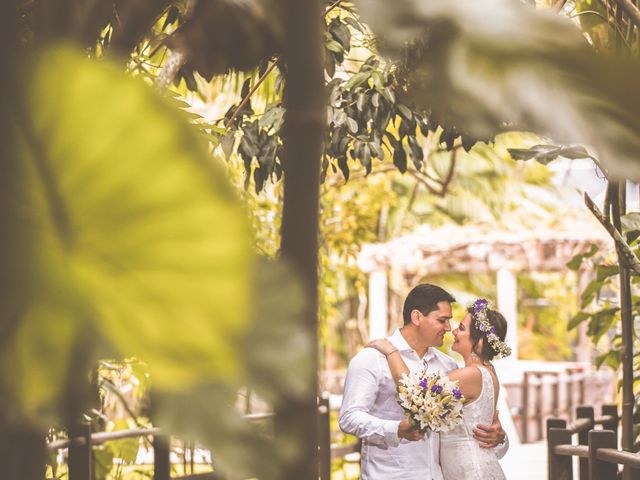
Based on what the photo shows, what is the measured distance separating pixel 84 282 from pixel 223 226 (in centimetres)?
2

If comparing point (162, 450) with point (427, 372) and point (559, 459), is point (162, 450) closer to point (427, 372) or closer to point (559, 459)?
point (427, 372)

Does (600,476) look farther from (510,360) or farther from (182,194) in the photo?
(510,360)

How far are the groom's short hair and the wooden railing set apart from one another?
0.65 m

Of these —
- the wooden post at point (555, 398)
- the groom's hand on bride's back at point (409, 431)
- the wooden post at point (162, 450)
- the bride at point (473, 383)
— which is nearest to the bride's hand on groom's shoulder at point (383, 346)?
the bride at point (473, 383)

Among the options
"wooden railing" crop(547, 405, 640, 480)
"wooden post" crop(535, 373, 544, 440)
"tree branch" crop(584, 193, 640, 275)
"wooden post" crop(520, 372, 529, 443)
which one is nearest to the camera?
"tree branch" crop(584, 193, 640, 275)

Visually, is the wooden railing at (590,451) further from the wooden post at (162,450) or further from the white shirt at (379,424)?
the wooden post at (162,450)

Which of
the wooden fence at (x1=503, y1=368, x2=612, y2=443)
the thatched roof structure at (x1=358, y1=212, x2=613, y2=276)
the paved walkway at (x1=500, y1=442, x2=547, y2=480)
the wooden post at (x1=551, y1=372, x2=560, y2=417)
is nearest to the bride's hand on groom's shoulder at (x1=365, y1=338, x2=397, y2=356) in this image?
the paved walkway at (x1=500, y1=442, x2=547, y2=480)

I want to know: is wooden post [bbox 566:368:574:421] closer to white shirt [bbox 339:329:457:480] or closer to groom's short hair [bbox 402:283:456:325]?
groom's short hair [bbox 402:283:456:325]

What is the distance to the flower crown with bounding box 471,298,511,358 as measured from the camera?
392 cm

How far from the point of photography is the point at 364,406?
3.23 metres

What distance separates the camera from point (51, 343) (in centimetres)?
15

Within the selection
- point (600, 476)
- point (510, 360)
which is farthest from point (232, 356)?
point (510, 360)

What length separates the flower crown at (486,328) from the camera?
12.9ft

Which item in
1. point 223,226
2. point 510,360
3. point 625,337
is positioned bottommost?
point 510,360
